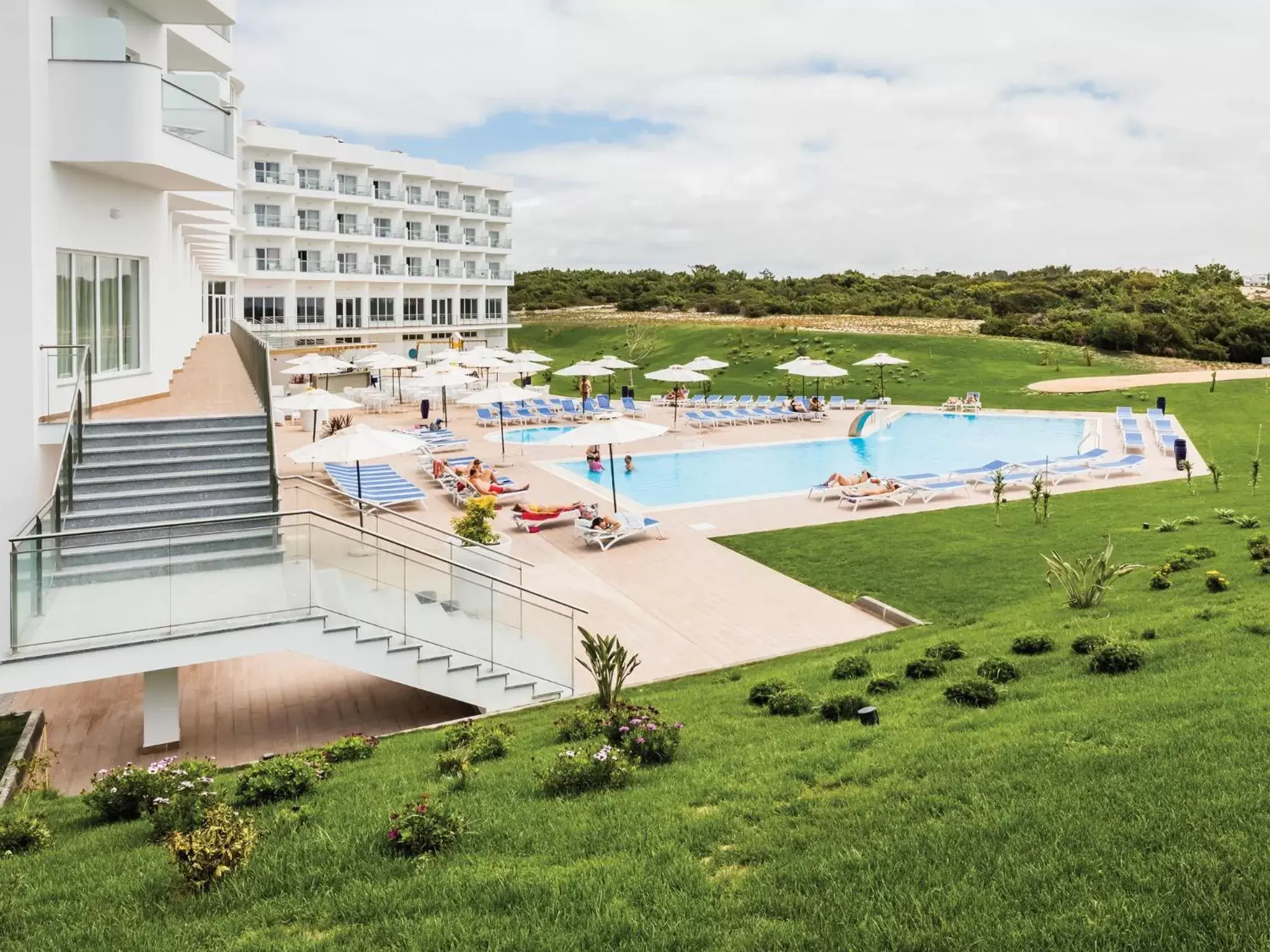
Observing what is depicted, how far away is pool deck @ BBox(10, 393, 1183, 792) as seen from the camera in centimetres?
1017

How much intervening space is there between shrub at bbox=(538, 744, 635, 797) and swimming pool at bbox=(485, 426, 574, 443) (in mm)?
20458

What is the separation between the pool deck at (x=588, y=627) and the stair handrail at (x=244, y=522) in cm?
165

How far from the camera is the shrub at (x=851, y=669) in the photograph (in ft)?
31.4

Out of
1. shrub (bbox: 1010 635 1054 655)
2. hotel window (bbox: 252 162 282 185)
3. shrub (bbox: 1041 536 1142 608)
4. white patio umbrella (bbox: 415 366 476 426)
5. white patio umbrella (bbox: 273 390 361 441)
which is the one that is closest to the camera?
shrub (bbox: 1010 635 1054 655)

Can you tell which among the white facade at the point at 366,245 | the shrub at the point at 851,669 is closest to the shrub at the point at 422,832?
the shrub at the point at 851,669

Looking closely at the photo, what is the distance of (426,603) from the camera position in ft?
34.1

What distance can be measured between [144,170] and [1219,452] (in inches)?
Result: 1000

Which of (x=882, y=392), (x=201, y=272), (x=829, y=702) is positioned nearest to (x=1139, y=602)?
(x=829, y=702)

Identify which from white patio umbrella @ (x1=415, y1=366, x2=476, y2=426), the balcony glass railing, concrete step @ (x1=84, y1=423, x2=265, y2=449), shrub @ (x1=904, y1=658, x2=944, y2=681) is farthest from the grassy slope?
white patio umbrella @ (x1=415, y1=366, x2=476, y2=426)

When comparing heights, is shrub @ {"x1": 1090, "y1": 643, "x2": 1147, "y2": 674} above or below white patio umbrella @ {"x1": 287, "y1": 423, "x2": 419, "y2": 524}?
below

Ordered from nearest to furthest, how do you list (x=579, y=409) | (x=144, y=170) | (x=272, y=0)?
(x=144, y=170), (x=272, y=0), (x=579, y=409)

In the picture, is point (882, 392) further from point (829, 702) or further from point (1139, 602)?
point (829, 702)

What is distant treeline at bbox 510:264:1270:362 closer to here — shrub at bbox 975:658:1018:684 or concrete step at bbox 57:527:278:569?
shrub at bbox 975:658:1018:684

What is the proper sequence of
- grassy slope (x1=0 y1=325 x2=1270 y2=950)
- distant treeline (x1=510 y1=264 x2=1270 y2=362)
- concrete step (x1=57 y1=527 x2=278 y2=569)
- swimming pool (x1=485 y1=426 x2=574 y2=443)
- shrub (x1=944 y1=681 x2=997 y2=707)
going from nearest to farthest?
grassy slope (x1=0 y1=325 x2=1270 y2=950)
shrub (x1=944 y1=681 x2=997 y2=707)
concrete step (x1=57 y1=527 x2=278 y2=569)
swimming pool (x1=485 y1=426 x2=574 y2=443)
distant treeline (x1=510 y1=264 x2=1270 y2=362)
